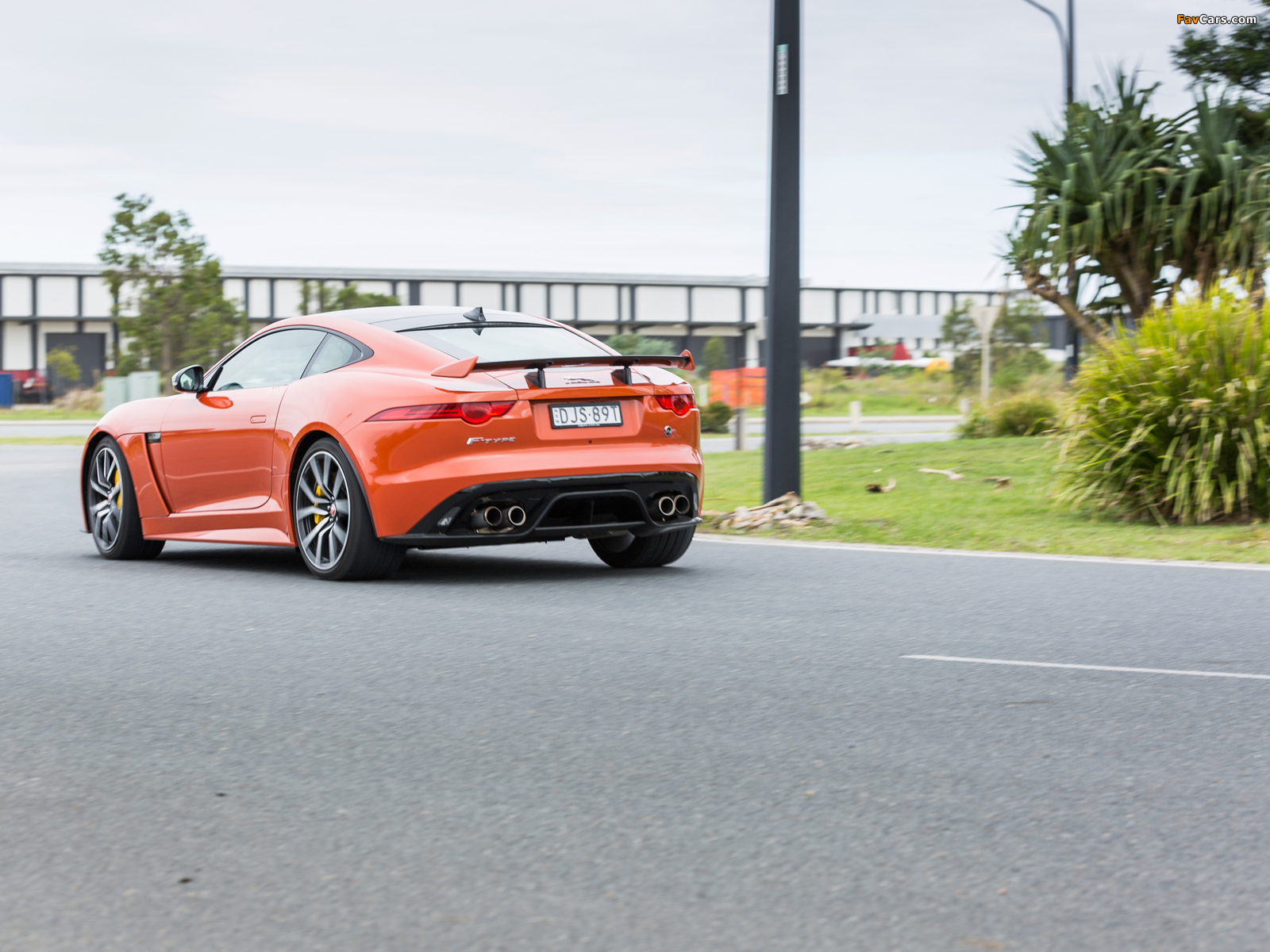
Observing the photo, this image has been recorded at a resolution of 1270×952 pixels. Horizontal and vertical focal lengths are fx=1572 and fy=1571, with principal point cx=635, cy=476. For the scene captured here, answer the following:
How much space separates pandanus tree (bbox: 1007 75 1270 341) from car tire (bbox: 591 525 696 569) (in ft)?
25.0

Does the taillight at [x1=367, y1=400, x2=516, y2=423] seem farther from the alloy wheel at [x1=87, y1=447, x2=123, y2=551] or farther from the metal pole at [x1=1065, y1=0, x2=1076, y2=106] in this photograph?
the metal pole at [x1=1065, y1=0, x2=1076, y2=106]

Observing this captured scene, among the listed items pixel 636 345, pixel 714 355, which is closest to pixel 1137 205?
pixel 636 345

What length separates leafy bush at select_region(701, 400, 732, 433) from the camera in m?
32.2

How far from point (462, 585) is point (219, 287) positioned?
41.0 metres

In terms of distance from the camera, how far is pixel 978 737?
185 inches

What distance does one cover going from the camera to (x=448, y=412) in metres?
7.84

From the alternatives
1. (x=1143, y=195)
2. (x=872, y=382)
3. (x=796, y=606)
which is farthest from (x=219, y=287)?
(x=796, y=606)

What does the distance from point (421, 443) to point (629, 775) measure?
3.85 meters

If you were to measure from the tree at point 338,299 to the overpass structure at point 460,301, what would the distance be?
182 centimetres

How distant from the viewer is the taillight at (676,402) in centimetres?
851

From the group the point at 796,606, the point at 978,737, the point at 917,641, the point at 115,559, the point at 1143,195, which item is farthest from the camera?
the point at 1143,195

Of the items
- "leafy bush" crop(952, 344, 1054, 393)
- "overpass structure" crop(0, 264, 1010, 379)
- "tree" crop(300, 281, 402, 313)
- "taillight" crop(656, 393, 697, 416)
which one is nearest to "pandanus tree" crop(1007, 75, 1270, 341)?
"taillight" crop(656, 393, 697, 416)

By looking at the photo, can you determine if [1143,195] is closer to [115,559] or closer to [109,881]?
[115,559]

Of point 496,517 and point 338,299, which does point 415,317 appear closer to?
point 496,517
